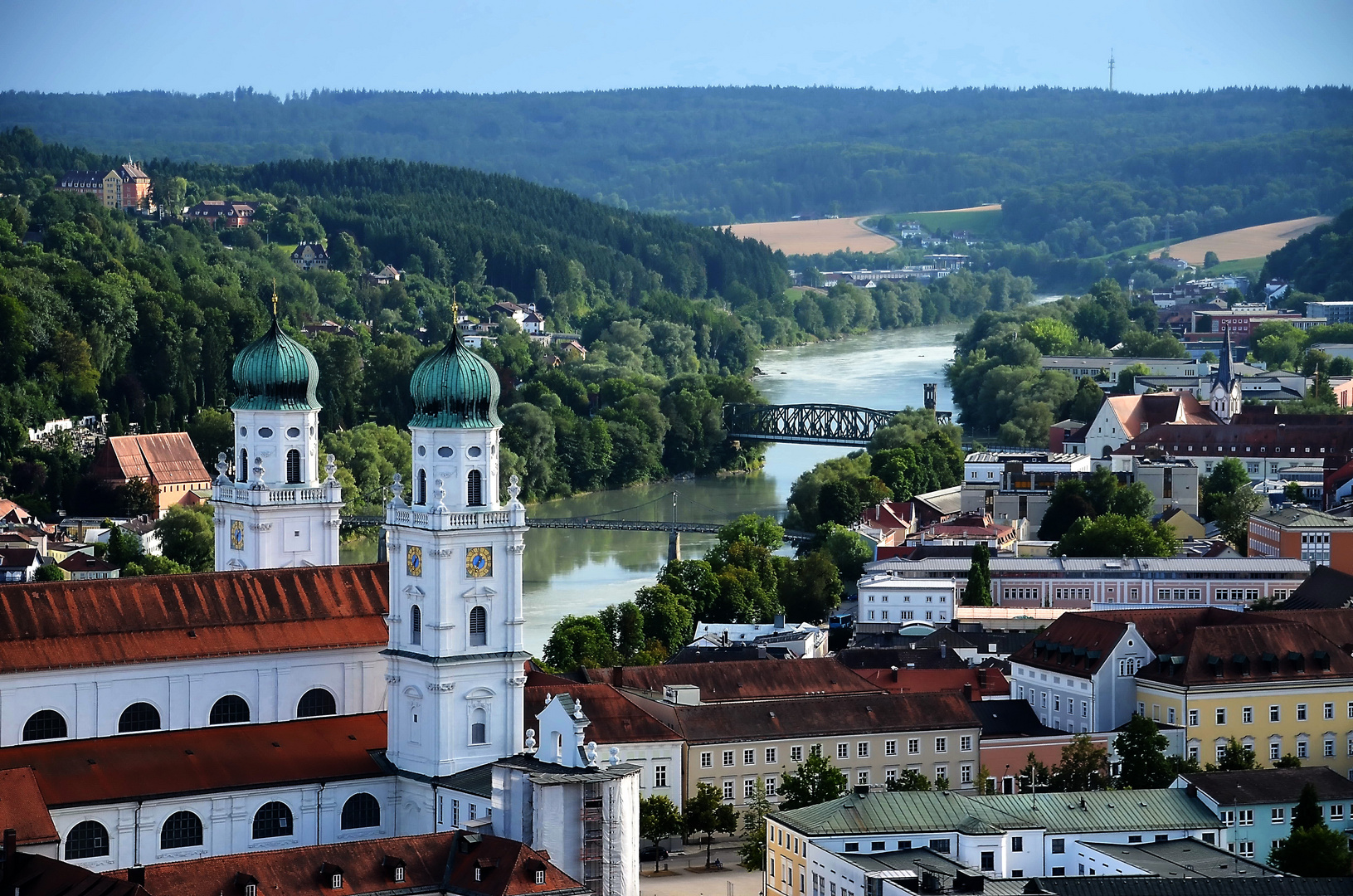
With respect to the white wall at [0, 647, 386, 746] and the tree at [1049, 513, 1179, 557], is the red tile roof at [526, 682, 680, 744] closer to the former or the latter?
the white wall at [0, 647, 386, 746]

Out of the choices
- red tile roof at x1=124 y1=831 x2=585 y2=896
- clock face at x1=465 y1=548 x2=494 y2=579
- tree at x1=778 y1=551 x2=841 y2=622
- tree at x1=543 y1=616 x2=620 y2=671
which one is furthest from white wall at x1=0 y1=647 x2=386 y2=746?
tree at x1=778 y1=551 x2=841 y2=622

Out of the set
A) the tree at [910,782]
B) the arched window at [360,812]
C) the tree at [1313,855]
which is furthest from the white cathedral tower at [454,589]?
the tree at [1313,855]

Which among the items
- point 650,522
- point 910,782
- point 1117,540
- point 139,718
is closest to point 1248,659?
point 910,782

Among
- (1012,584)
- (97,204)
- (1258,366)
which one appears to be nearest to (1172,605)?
(1012,584)

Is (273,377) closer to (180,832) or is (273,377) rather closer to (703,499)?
(180,832)

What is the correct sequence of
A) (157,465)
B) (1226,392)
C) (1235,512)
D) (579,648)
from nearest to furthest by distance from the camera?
(579,648), (1235,512), (157,465), (1226,392)

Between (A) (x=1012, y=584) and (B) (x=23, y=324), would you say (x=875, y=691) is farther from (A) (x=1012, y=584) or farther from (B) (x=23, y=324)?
(B) (x=23, y=324)

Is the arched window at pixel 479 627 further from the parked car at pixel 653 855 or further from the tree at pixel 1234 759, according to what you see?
the tree at pixel 1234 759
